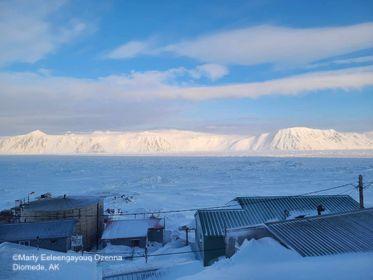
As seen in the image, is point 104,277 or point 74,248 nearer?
point 104,277

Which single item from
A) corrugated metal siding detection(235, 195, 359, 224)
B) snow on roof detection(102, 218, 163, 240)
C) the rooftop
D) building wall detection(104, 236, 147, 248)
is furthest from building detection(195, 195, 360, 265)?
the rooftop

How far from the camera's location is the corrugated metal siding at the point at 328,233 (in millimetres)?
11852

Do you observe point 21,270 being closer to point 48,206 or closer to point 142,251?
point 142,251

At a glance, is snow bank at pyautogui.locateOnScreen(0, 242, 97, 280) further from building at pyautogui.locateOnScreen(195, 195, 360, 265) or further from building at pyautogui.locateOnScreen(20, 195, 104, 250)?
building at pyautogui.locateOnScreen(20, 195, 104, 250)

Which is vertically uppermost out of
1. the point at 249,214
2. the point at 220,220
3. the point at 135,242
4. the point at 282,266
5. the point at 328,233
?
the point at 328,233

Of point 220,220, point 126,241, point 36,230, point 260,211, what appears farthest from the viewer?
point 126,241

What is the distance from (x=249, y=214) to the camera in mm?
19562

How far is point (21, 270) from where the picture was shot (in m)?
11.2

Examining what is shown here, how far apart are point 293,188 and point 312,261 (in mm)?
46165

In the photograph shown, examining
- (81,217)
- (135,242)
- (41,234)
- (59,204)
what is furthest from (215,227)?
(59,204)

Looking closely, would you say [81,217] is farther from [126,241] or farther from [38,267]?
[38,267]

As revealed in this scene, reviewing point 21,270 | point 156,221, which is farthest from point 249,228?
point 156,221

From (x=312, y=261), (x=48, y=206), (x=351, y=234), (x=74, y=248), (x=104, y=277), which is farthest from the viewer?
(x=48, y=206)

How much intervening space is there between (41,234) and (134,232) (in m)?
5.74
